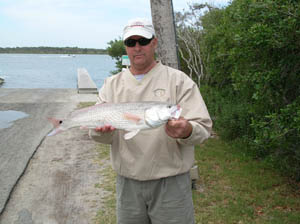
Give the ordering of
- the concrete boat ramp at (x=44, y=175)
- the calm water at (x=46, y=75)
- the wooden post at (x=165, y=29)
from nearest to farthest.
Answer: the concrete boat ramp at (x=44, y=175) < the wooden post at (x=165, y=29) < the calm water at (x=46, y=75)

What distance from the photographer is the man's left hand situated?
2.40 m

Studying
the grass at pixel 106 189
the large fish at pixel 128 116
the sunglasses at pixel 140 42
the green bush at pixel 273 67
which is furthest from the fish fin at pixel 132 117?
the grass at pixel 106 189

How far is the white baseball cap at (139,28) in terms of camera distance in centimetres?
273

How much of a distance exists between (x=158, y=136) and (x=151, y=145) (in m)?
0.09

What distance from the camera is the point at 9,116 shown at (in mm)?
11625

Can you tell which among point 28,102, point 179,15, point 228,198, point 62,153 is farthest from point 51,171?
point 179,15

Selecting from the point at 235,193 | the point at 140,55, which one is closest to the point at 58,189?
the point at 235,193

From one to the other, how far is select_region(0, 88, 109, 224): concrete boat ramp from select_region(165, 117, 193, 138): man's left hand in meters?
2.85

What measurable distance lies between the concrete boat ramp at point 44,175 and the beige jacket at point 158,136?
7.96ft

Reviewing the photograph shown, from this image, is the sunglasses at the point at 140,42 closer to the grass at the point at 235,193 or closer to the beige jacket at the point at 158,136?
the beige jacket at the point at 158,136

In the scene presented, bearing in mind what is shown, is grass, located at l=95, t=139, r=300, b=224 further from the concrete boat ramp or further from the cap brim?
the cap brim

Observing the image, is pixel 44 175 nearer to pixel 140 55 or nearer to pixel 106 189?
pixel 106 189

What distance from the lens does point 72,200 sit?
5289mm

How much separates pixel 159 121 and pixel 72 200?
3.39 m
